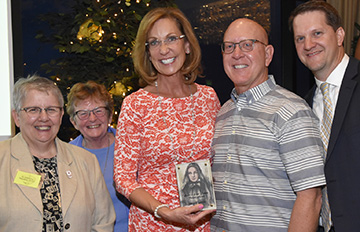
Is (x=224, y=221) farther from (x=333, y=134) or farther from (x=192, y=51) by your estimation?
(x=192, y=51)

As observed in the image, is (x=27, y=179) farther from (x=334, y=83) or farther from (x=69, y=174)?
(x=334, y=83)

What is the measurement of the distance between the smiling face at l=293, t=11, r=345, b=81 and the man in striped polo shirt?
22 centimetres

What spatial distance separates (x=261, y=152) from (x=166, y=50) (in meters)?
0.91

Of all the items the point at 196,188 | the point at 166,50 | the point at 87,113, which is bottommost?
the point at 196,188

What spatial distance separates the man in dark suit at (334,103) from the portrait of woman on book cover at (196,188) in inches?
23.4

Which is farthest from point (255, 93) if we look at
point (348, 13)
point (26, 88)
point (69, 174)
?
point (348, 13)

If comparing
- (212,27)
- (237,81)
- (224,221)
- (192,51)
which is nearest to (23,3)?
(212,27)

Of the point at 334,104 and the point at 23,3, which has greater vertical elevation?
the point at 23,3

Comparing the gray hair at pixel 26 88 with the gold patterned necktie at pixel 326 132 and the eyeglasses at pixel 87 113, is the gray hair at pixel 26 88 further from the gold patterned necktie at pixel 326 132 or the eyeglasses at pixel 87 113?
the gold patterned necktie at pixel 326 132

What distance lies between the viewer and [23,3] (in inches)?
193

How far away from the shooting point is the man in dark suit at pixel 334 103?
79.4 inches

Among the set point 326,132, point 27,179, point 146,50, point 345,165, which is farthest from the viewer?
point 146,50

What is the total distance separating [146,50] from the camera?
2.65 m

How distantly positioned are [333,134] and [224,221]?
0.71 meters
